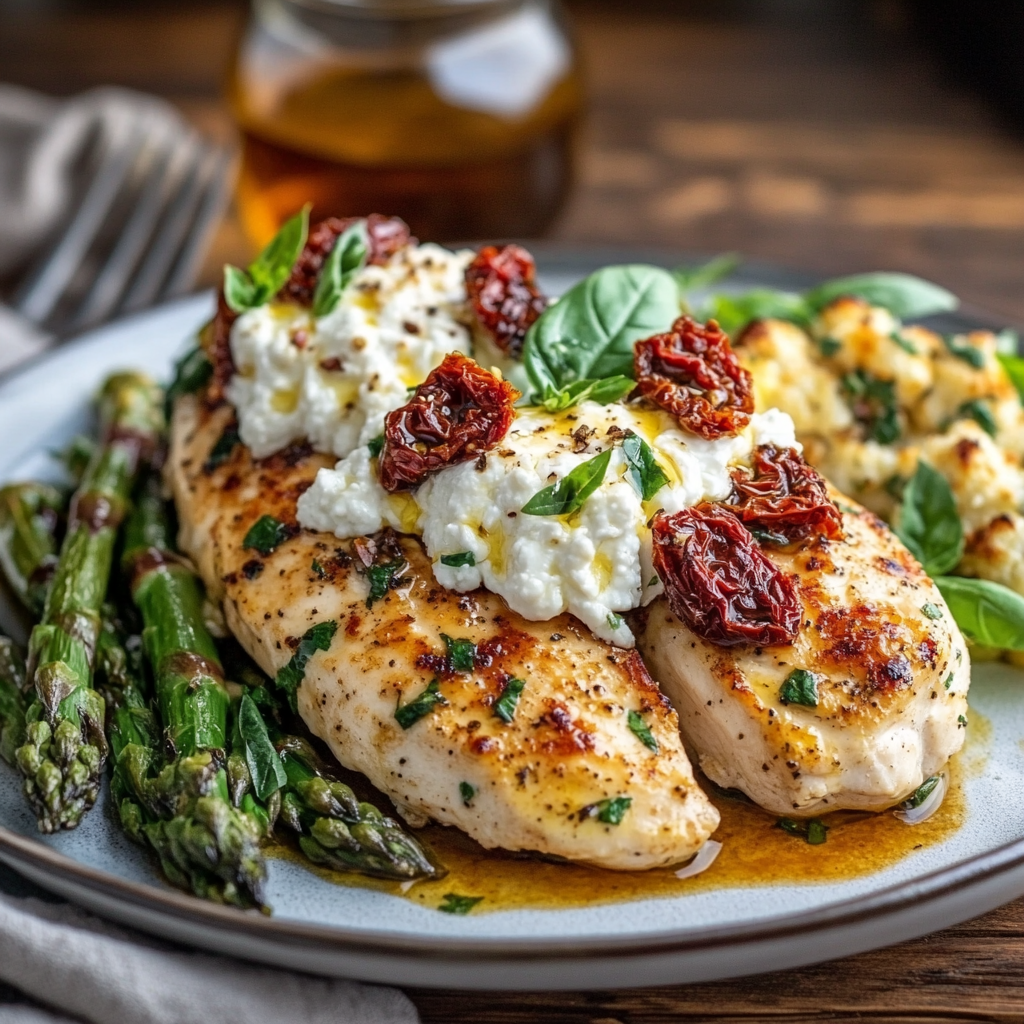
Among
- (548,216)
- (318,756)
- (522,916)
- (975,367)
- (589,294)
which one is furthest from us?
(548,216)

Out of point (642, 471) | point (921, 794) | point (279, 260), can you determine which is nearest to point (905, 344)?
point (642, 471)

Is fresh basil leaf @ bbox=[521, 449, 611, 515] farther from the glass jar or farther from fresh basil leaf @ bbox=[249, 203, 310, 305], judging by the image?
the glass jar

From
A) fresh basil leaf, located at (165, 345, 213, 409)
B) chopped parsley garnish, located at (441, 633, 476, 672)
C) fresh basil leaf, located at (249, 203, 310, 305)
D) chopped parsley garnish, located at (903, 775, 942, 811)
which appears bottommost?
fresh basil leaf, located at (165, 345, 213, 409)

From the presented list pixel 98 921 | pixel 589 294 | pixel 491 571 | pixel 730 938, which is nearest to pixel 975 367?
pixel 589 294

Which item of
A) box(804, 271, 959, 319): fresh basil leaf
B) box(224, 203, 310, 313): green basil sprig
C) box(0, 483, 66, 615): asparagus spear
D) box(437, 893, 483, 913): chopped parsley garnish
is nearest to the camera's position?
box(437, 893, 483, 913): chopped parsley garnish

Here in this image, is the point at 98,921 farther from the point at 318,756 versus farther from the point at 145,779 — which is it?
the point at 318,756

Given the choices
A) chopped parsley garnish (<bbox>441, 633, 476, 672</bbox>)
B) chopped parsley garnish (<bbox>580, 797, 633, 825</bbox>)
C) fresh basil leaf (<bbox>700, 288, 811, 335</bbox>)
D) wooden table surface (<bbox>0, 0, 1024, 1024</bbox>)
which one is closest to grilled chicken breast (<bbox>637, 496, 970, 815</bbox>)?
chopped parsley garnish (<bbox>580, 797, 633, 825</bbox>)
